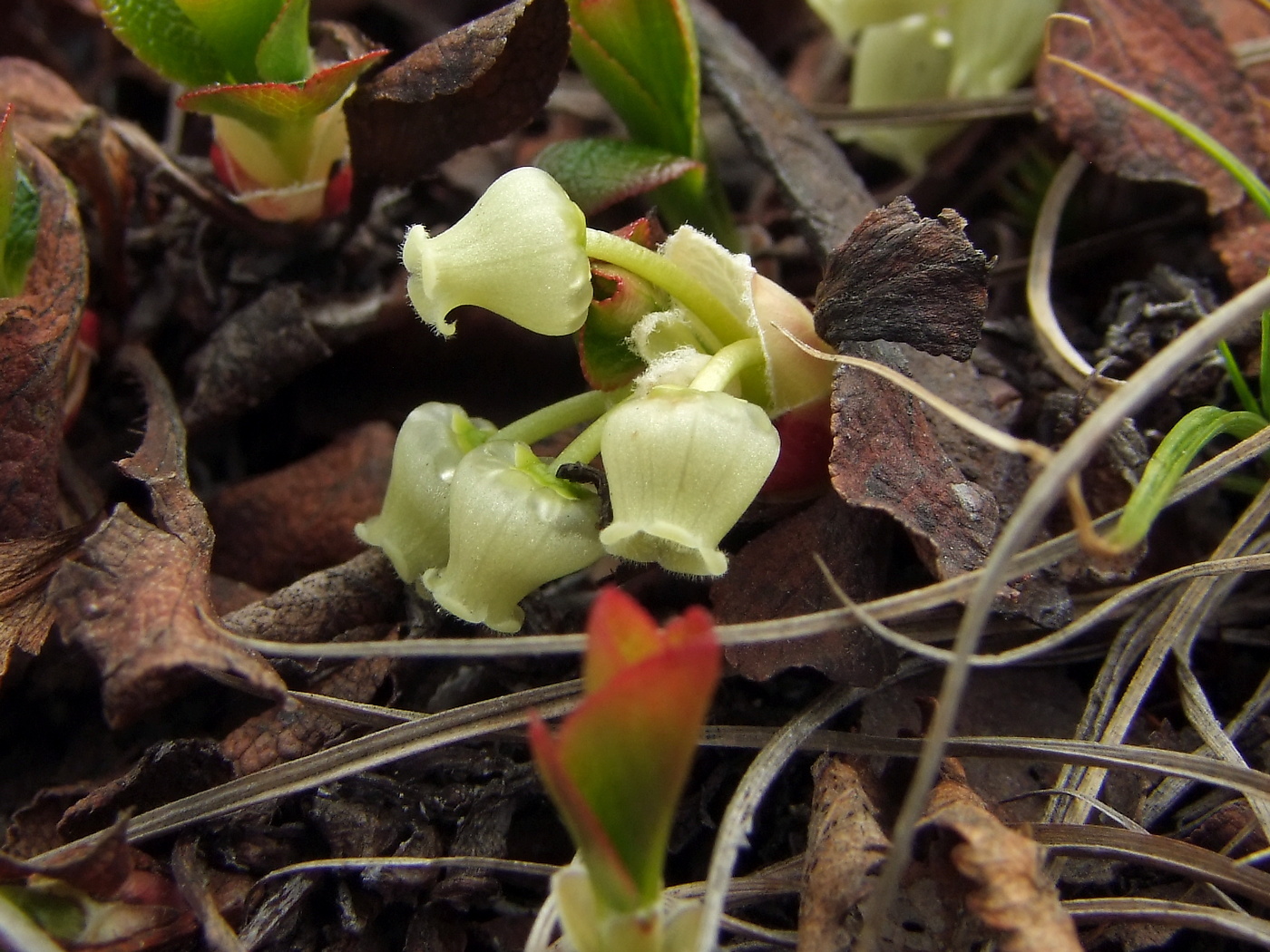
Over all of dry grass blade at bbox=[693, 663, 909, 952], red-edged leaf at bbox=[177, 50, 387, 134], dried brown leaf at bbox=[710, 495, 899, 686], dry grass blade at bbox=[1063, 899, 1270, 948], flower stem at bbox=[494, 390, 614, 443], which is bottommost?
dry grass blade at bbox=[1063, 899, 1270, 948]

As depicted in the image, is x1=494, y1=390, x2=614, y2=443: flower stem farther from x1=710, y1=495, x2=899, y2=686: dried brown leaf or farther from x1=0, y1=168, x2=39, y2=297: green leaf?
x1=0, y1=168, x2=39, y2=297: green leaf

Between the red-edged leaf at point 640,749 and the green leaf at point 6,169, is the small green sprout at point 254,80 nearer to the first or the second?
the green leaf at point 6,169

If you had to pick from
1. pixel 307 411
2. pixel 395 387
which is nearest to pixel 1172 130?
pixel 395 387

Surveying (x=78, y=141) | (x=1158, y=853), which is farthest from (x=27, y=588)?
(x=1158, y=853)

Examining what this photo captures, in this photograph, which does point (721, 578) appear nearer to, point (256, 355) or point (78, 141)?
point (256, 355)

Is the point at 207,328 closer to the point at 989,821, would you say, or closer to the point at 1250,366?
the point at 989,821

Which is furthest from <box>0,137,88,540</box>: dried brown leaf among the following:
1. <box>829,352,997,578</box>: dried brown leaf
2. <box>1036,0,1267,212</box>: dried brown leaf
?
<box>1036,0,1267,212</box>: dried brown leaf

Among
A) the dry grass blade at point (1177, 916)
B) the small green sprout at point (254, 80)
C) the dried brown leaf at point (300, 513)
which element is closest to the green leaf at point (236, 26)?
the small green sprout at point (254, 80)
